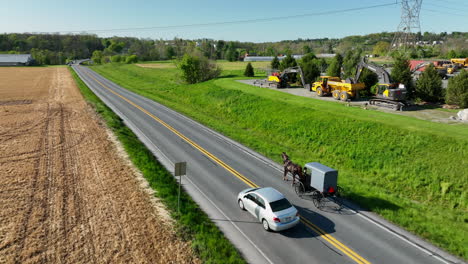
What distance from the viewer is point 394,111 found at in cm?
2988

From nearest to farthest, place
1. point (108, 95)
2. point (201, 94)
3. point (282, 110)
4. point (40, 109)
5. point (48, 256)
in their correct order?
1. point (48, 256)
2. point (282, 110)
3. point (40, 109)
4. point (201, 94)
5. point (108, 95)

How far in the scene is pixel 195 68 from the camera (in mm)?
62125

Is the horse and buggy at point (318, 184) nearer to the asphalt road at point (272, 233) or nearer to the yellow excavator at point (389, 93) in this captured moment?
the asphalt road at point (272, 233)

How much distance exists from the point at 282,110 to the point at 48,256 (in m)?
26.7

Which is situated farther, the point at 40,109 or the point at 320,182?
the point at 40,109

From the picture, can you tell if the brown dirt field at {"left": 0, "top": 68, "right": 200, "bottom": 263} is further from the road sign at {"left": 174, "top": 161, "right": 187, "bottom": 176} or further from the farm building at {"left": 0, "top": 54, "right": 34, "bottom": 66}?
the farm building at {"left": 0, "top": 54, "right": 34, "bottom": 66}

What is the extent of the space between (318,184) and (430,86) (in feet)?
79.8

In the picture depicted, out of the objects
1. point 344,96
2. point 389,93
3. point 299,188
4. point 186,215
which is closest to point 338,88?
point 344,96

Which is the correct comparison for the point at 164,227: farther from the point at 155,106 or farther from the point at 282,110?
the point at 155,106

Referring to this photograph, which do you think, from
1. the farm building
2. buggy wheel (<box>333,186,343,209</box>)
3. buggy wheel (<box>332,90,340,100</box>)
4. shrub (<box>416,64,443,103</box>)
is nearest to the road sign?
buggy wheel (<box>333,186,343,209</box>)

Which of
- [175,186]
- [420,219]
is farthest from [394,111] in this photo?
[175,186]

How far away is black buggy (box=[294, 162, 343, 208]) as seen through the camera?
1574 centimetres

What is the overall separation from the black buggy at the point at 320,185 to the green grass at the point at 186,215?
5.99m

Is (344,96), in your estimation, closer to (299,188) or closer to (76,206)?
(299,188)
